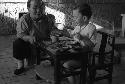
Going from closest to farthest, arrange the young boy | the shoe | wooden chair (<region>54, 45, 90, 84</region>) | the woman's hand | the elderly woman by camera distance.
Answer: wooden chair (<region>54, 45, 90, 84</region>) < the young boy < the woman's hand < the elderly woman < the shoe

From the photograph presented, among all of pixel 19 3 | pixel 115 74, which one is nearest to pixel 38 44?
pixel 115 74

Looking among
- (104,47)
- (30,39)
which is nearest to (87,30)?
(104,47)

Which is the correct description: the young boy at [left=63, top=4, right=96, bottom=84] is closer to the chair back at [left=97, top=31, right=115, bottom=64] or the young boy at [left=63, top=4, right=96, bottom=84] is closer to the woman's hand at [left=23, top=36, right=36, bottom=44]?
the chair back at [left=97, top=31, right=115, bottom=64]

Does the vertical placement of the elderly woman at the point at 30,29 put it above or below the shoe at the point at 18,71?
above

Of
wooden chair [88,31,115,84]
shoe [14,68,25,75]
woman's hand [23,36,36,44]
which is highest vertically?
woman's hand [23,36,36,44]

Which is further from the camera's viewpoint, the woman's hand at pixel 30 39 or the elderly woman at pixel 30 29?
the elderly woman at pixel 30 29

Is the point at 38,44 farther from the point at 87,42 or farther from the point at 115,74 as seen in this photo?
the point at 115,74

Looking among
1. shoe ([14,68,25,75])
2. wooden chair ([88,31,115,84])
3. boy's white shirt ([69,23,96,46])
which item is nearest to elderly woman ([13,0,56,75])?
shoe ([14,68,25,75])

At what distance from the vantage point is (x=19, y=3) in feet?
25.2

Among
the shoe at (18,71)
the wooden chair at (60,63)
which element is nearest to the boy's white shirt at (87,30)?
the wooden chair at (60,63)

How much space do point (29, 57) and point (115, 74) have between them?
1640 mm

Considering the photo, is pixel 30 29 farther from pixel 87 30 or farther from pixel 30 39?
pixel 87 30

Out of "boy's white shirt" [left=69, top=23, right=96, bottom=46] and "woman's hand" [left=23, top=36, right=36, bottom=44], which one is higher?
"boy's white shirt" [left=69, top=23, right=96, bottom=46]

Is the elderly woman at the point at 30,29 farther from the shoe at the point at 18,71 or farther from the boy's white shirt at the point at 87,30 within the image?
the boy's white shirt at the point at 87,30
